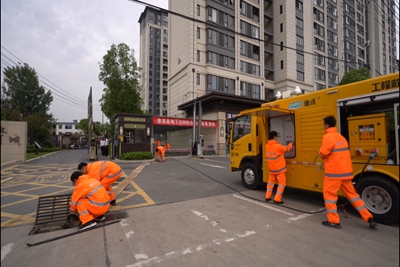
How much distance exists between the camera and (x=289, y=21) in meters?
31.6

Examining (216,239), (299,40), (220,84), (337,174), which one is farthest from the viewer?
(299,40)

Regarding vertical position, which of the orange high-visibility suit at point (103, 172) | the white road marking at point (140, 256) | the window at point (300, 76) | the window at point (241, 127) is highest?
the window at point (300, 76)

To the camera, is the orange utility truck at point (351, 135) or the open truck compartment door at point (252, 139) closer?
the orange utility truck at point (351, 135)

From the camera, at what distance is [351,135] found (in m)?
4.25

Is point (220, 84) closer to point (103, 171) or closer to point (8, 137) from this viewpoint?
point (103, 171)

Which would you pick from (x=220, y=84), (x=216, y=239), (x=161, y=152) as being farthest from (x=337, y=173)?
(x=220, y=84)

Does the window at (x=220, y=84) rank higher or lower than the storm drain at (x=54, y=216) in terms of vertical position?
higher

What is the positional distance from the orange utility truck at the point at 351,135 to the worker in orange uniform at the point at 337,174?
600mm

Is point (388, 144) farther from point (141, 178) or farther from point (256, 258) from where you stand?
point (141, 178)

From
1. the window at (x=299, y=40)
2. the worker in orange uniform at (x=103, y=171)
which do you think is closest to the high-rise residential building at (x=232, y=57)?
the window at (x=299, y=40)

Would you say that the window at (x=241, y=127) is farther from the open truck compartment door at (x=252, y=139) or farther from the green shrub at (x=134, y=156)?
the green shrub at (x=134, y=156)

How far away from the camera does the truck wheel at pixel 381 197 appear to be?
3830mm

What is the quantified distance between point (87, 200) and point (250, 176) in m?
4.71

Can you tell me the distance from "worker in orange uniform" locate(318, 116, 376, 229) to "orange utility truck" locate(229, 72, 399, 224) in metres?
0.60
